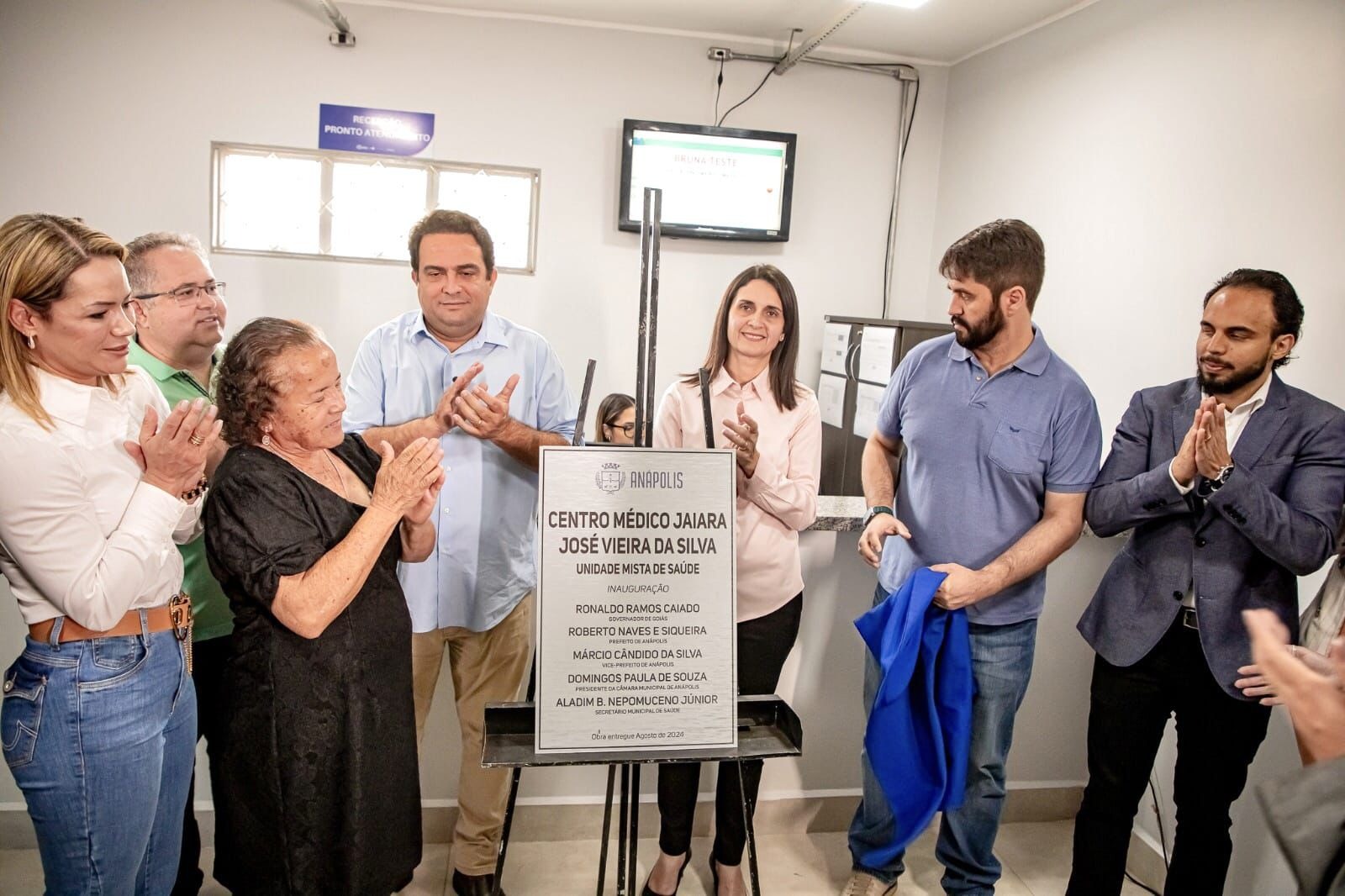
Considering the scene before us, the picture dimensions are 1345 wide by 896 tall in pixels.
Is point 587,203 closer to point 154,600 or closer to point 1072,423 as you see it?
point 1072,423

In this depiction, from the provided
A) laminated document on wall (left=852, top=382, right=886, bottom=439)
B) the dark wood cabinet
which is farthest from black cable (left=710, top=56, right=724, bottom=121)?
laminated document on wall (left=852, top=382, right=886, bottom=439)

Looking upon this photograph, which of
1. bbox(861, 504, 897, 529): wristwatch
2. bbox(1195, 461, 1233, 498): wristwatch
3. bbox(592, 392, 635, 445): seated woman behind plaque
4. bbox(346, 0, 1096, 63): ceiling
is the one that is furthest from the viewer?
bbox(346, 0, 1096, 63): ceiling

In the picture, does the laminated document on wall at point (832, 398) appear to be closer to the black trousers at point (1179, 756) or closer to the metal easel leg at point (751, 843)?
the black trousers at point (1179, 756)

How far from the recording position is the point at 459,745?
2.40 meters

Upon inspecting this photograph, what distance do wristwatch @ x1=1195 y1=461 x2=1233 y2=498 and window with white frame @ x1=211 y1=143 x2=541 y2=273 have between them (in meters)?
3.42

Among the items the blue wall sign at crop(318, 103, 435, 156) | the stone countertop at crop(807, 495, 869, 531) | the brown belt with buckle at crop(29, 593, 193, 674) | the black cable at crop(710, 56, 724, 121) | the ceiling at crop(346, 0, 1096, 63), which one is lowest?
the brown belt with buckle at crop(29, 593, 193, 674)

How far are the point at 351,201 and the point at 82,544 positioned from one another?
11.5 feet

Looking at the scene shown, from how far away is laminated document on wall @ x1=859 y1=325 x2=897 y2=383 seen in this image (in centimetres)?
396

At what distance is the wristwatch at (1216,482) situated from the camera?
5.60 ft

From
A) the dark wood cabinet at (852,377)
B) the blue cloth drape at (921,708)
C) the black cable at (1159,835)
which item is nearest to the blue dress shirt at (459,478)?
the blue cloth drape at (921,708)

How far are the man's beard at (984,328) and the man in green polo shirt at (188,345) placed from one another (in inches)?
63.4

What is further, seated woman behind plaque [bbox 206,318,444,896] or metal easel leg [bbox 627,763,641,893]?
metal easel leg [bbox 627,763,641,893]

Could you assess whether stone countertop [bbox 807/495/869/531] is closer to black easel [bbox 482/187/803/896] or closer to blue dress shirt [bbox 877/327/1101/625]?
blue dress shirt [bbox 877/327/1101/625]

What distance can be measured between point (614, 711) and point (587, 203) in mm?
3447
